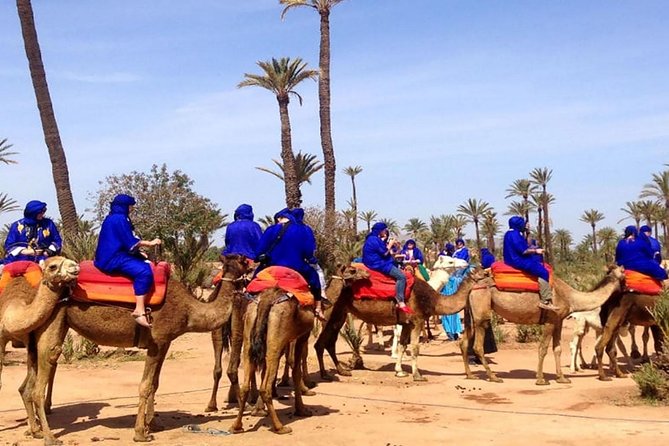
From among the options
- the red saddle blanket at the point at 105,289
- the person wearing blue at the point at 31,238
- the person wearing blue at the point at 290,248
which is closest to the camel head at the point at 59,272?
the red saddle blanket at the point at 105,289

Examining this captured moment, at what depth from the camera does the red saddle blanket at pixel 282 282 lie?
8555 mm

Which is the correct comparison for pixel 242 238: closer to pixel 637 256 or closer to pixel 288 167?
pixel 637 256

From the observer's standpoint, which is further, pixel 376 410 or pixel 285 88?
pixel 285 88

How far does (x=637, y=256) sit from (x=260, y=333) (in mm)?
7508

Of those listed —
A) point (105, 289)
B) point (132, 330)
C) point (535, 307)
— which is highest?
point (105, 289)

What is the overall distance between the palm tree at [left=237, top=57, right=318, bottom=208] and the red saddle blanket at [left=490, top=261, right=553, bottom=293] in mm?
19010

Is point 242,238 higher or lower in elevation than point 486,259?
higher

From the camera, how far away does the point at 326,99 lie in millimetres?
29922

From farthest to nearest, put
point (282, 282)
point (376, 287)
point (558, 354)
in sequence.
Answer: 1. point (376, 287)
2. point (558, 354)
3. point (282, 282)

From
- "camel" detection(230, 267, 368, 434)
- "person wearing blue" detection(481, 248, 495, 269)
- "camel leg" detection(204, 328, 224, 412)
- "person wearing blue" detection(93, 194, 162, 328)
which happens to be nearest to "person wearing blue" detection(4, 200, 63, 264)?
"person wearing blue" detection(93, 194, 162, 328)

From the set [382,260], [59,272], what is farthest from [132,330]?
[382,260]

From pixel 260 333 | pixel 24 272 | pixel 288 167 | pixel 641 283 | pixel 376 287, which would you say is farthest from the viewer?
pixel 288 167

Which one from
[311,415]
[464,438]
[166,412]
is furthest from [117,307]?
[464,438]

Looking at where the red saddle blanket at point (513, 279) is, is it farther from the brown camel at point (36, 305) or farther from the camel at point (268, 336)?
the brown camel at point (36, 305)
